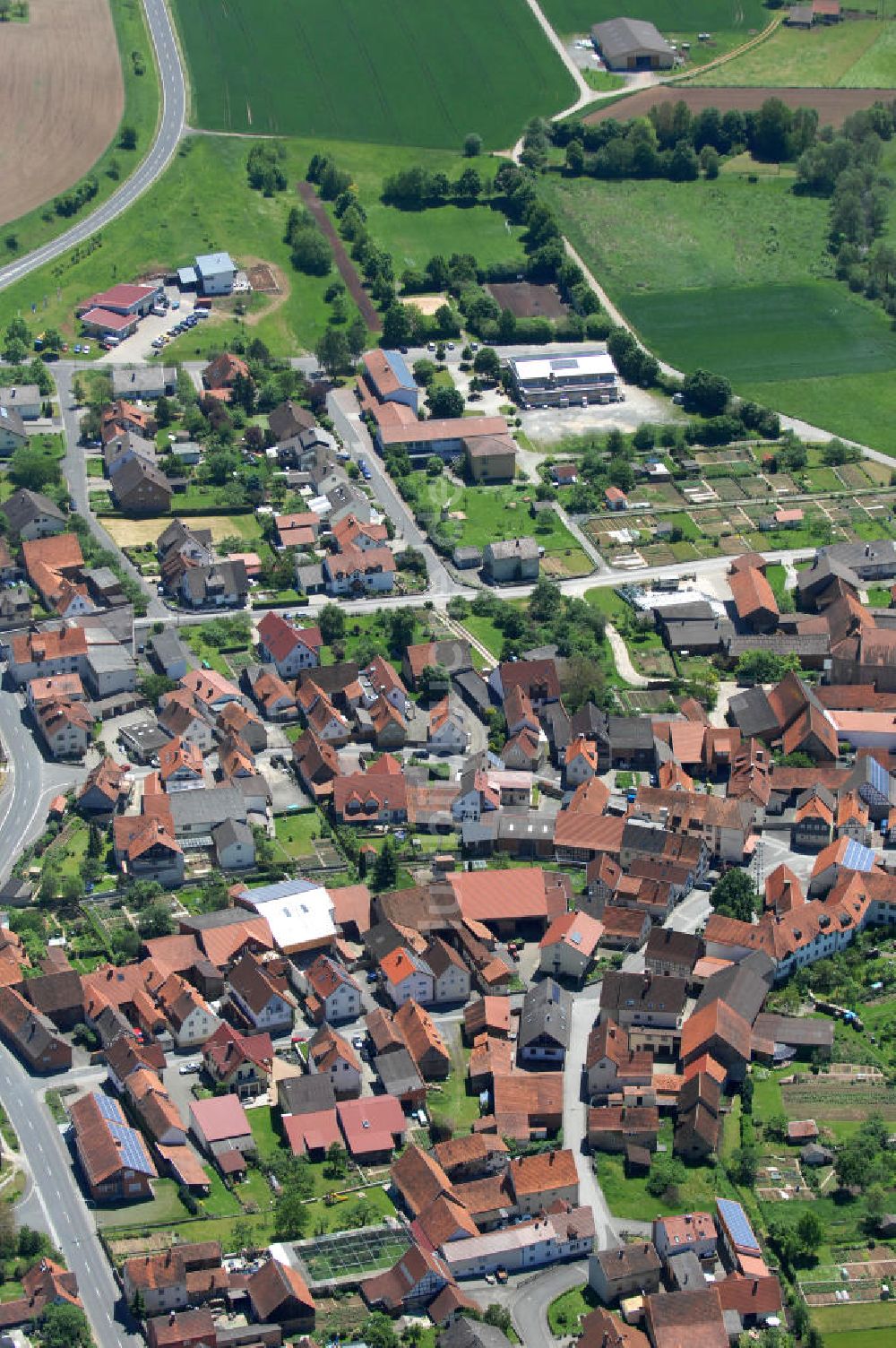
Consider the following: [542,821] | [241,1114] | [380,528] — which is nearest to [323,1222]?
[241,1114]

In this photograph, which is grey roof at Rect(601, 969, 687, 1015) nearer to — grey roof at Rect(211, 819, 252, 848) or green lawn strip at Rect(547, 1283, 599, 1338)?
green lawn strip at Rect(547, 1283, 599, 1338)

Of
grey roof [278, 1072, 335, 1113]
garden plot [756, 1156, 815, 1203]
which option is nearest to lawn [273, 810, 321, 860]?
grey roof [278, 1072, 335, 1113]

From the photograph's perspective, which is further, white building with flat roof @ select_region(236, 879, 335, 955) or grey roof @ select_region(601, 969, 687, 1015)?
white building with flat roof @ select_region(236, 879, 335, 955)

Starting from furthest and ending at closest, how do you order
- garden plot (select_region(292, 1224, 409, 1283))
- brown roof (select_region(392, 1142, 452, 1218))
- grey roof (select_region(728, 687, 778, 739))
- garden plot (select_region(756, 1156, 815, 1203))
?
grey roof (select_region(728, 687, 778, 739)), garden plot (select_region(756, 1156, 815, 1203)), brown roof (select_region(392, 1142, 452, 1218)), garden plot (select_region(292, 1224, 409, 1283))

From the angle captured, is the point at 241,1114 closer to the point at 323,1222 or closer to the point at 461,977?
the point at 323,1222

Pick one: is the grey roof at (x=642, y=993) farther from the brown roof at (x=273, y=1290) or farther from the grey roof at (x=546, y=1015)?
the brown roof at (x=273, y=1290)

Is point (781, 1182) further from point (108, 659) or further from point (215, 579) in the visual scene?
point (215, 579)
